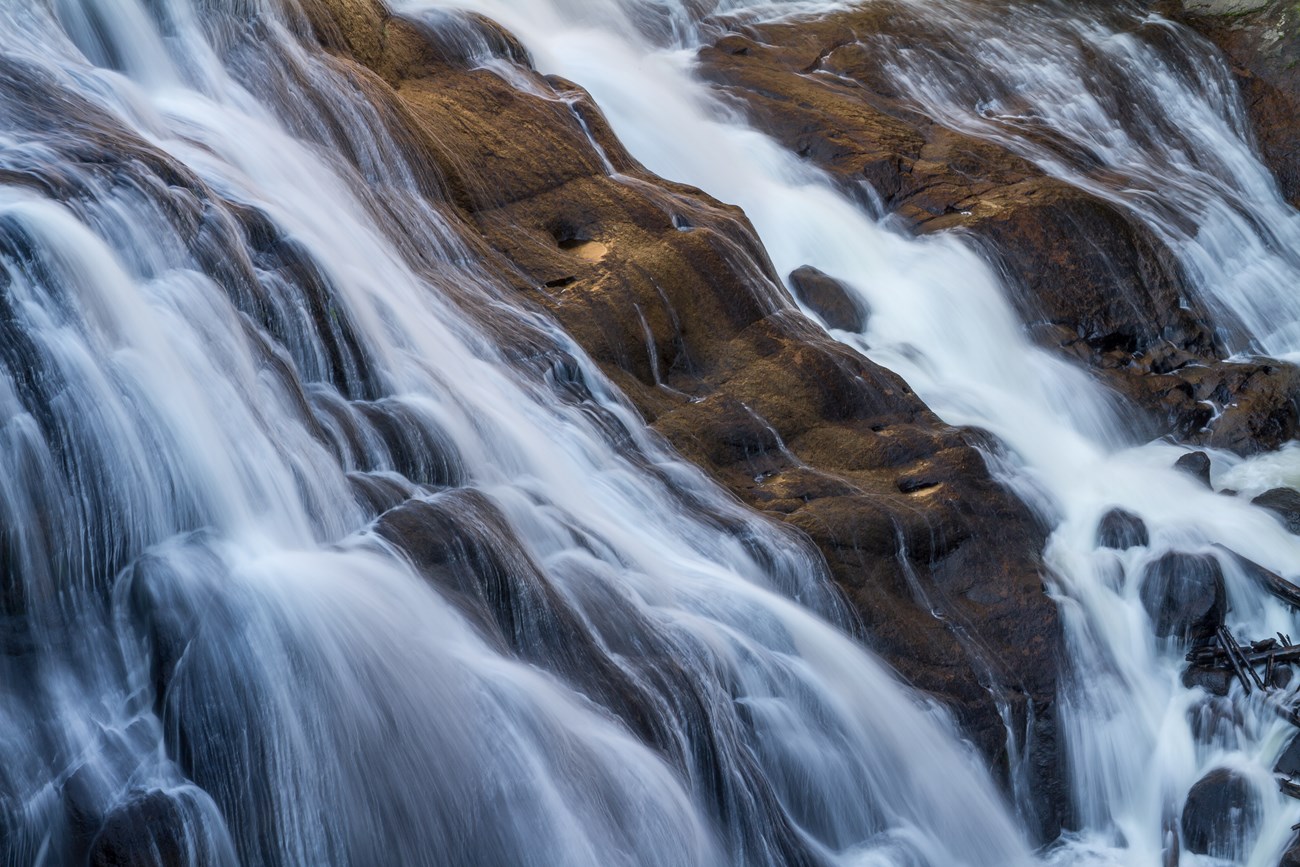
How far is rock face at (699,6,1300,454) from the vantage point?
9.47m

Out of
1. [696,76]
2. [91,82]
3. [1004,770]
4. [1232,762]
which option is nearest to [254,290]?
[91,82]

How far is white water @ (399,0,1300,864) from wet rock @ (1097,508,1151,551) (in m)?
0.07

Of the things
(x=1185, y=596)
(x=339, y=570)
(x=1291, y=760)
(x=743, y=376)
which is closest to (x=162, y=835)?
(x=339, y=570)

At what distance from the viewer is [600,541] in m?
6.14

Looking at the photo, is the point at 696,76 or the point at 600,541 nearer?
the point at 600,541

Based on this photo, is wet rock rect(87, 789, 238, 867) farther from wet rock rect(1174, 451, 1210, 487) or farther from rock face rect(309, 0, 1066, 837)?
wet rock rect(1174, 451, 1210, 487)

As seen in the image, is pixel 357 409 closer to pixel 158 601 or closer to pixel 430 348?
pixel 430 348

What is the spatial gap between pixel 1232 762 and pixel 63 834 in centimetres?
495

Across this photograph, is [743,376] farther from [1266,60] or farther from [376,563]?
[1266,60]

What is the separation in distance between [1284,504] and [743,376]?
3127 mm

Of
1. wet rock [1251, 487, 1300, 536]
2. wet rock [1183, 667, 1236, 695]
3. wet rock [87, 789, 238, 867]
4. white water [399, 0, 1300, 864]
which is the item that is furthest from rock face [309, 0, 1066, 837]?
wet rock [87, 789, 238, 867]

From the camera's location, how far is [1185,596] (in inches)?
285

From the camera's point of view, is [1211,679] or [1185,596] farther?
[1185,596]

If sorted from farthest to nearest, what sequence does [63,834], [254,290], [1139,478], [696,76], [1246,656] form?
[696,76]
[1139,478]
[1246,656]
[254,290]
[63,834]
